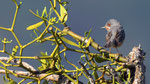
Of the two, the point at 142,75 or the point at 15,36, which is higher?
the point at 15,36

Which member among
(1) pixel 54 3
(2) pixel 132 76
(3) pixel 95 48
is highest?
(1) pixel 54 3

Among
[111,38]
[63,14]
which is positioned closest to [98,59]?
[63,14]

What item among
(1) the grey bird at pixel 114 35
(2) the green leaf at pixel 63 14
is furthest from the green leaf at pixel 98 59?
(1) the grey bird at pixel 114 35

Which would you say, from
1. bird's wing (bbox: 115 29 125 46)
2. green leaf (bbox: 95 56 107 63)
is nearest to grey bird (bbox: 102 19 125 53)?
→ bird's wing (bbox: 115 29 125 46)

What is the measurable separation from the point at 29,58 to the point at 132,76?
1.28 feet

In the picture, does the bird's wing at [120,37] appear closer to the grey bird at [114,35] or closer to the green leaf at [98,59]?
the grey bird at [114,35]

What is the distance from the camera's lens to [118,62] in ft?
2.96

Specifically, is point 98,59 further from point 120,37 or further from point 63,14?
point 120,37

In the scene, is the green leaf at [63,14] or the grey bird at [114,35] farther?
the grey bird at [114,35]

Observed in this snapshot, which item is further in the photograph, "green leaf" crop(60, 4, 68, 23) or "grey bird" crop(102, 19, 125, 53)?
"grey bird" crop(102, 19, 125, 53)

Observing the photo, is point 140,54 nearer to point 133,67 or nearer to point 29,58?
point 133,67

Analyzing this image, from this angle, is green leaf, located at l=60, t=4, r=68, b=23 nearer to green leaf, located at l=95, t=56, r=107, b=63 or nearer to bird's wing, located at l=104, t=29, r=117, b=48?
green leaf, located at l=95, t=56, r=107, b=63

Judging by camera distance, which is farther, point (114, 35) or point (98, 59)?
point (114, 35)

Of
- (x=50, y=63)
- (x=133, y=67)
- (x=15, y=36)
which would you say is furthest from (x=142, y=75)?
(x=15, y=36)
